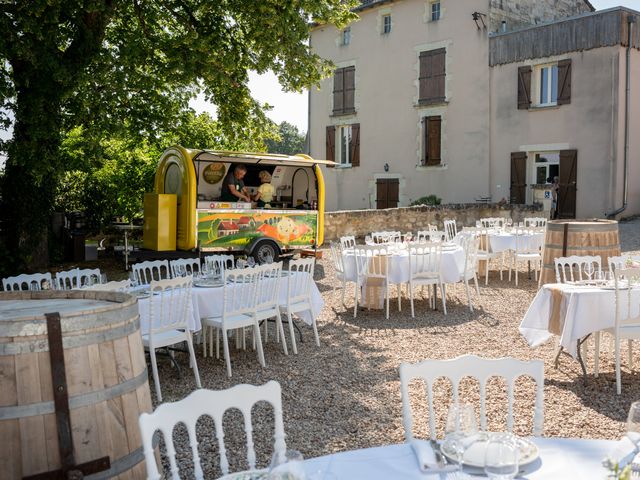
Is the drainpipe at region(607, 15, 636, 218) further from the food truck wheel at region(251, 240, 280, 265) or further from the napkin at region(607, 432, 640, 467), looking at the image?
the napkin at region(607, 432, 640, 467)

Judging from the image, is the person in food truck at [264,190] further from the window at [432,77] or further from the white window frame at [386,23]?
the white window frame at [386,23]

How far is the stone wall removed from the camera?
1812 cm

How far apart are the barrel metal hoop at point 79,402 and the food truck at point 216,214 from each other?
24.1 feet

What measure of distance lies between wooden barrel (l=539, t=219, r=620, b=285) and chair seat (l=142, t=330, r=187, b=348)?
459 cm

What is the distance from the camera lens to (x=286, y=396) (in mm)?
4609

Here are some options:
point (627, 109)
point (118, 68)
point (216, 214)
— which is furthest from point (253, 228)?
point (627, 109)

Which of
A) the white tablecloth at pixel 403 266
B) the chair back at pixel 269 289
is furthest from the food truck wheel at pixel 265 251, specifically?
the chair back at pixel 269 289

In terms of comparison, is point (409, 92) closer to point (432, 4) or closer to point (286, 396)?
point (432, 4)

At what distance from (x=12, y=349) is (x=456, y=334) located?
489cm

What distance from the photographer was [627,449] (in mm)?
1771

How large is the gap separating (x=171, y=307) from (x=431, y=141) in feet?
51.4

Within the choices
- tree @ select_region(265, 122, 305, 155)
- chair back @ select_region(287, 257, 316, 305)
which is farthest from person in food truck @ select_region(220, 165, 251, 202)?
tree @ select_region(265, 122, 305, 155)

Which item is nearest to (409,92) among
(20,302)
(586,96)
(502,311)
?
(586,96)

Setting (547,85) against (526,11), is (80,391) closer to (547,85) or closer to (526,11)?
(547,85)
